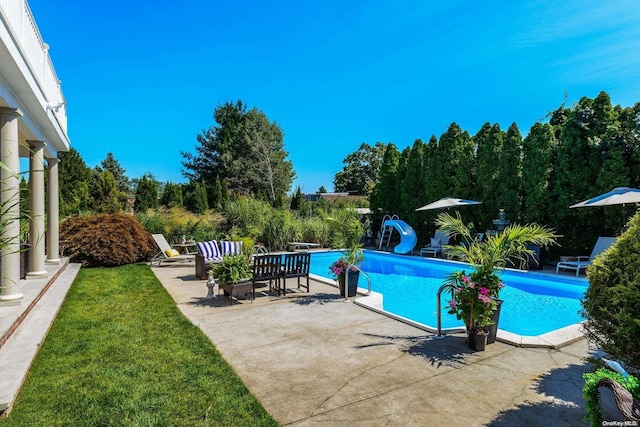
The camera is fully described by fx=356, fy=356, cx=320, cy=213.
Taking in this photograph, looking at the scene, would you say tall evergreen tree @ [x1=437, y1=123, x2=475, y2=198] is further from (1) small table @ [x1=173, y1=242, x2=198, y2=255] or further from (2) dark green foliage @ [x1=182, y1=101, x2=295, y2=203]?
(2) dark green foliage @ [x1=182, y1=101, x2=295, y2=203]

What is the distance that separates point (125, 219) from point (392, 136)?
44.0 ft

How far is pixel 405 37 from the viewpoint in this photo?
1342cm

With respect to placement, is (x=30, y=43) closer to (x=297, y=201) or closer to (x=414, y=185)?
(x=414, y=185)

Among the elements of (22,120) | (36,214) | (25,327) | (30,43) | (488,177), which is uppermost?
(30,43)

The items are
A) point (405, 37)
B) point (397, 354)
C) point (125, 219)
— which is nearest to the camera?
point (397, 354)

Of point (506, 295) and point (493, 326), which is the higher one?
point (493, 326)

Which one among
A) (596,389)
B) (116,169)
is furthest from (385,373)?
(116,169)

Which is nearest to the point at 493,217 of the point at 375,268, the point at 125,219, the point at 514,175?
the point at 514,175

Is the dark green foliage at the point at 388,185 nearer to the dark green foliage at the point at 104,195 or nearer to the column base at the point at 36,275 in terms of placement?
the column base at the point at 36,275

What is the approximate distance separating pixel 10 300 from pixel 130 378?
3121 millimetres

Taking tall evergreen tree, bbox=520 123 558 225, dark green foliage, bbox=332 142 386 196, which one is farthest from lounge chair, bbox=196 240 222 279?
dark green foliage, bbox=332 142 386 196

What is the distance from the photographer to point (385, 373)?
11.5 ft

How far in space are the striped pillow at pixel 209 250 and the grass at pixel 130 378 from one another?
3102mm

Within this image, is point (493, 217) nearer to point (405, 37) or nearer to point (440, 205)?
point (440, 205)
